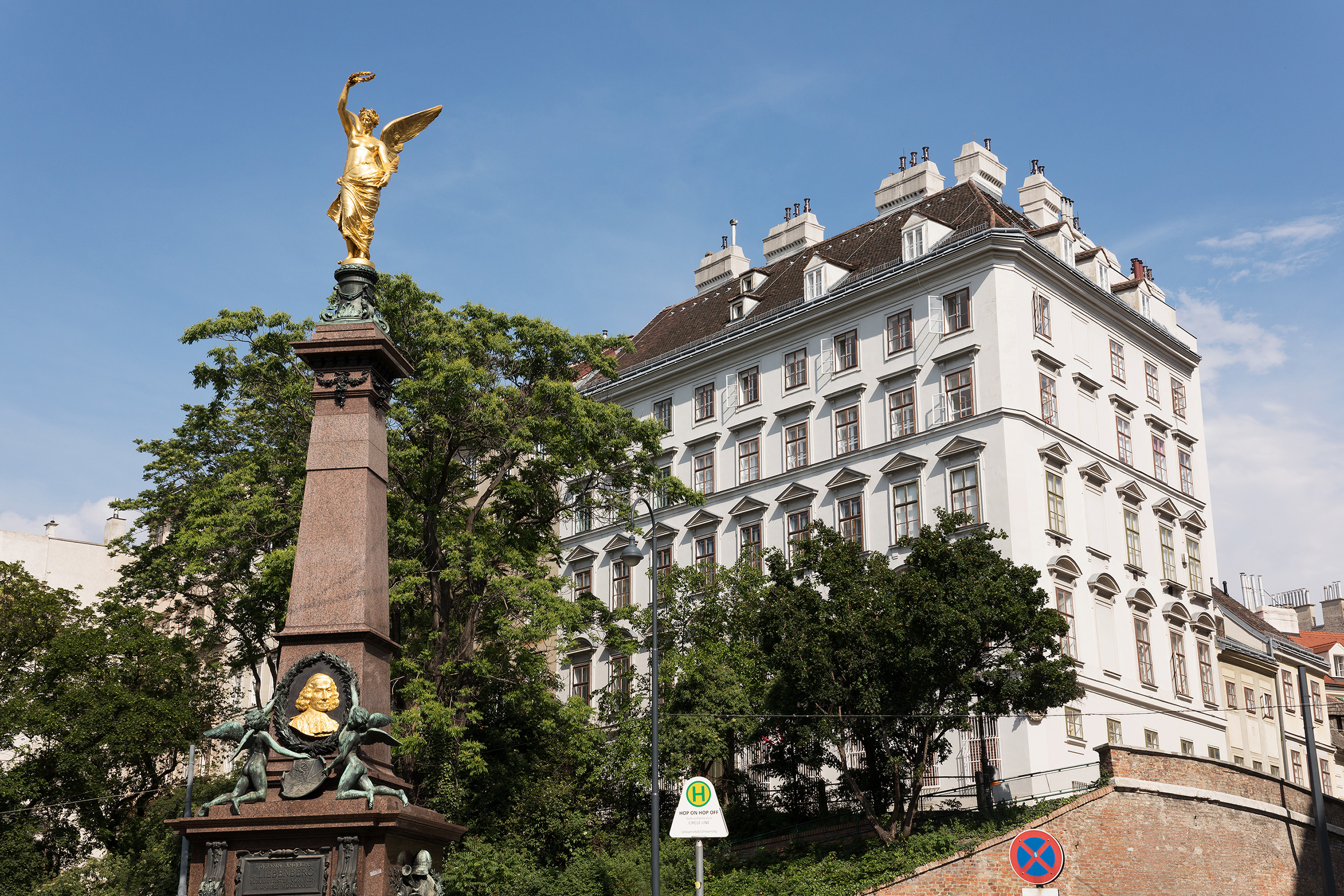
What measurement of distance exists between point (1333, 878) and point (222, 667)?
28.0m

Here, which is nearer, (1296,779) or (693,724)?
(693,724)

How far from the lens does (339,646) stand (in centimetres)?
1700

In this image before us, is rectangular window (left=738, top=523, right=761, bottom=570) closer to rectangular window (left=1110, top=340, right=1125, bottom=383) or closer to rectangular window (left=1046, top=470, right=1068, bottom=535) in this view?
rectangular window (left=1046, top=470, right=1068, bottom=535)

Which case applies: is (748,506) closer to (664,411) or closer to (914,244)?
(664,411)

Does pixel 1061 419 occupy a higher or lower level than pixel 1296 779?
higher

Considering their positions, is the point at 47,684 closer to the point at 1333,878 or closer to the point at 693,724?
the point at 693,724

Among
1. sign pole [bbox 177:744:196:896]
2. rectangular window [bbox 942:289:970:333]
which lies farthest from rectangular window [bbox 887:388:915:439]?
sign pole [bbox 177:744:196:896]

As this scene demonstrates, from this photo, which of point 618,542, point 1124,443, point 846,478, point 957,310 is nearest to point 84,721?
point 618,542

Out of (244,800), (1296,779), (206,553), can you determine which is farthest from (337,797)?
(1296,779)

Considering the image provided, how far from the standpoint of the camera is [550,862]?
33531mm

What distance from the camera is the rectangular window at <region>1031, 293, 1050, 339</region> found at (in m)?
41.6

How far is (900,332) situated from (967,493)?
620cm

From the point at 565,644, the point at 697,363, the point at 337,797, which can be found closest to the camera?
the point at 337,797

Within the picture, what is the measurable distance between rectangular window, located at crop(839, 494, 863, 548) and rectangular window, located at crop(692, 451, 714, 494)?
5955mm
